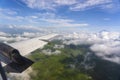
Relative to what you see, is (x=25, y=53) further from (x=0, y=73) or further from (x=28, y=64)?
(x=0, y=73)

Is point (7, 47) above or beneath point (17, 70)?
above

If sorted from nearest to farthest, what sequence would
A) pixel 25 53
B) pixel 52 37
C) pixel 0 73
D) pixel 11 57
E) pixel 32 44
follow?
1. pixel 0 73
2. pixel 11 57
3. pixel 25 53
4. pixel 32 44
5. pixel 52 37

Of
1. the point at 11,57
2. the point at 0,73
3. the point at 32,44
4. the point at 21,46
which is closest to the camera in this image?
the point at 0,73

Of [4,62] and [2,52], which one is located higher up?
[2,52]

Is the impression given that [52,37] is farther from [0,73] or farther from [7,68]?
[0,73]

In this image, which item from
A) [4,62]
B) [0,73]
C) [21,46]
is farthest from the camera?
[21,46]

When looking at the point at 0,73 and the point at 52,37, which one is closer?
the point at 0,73

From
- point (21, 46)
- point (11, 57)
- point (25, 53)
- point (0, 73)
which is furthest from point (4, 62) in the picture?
point (21, 46)

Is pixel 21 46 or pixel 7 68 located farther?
pixel 21 46

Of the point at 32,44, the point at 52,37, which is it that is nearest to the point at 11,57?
the point at 32,44

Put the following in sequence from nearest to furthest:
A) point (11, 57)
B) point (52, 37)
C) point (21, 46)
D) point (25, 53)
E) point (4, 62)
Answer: point (11, 57)
point (4, 62)
point (25, 53)
point (21, 46)
point (52, 37)
